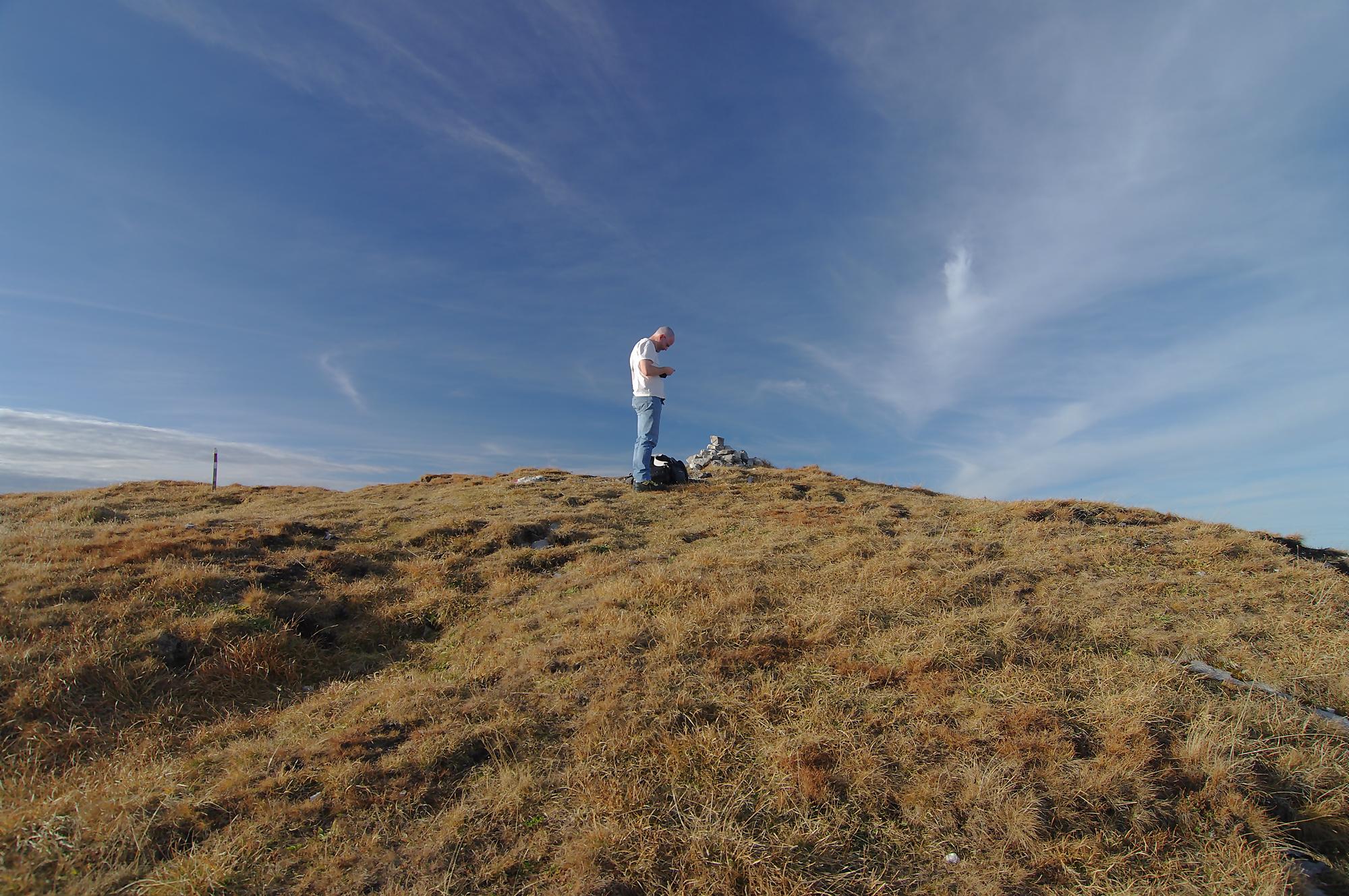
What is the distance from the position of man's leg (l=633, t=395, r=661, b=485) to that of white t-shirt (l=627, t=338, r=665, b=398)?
0.17 metres

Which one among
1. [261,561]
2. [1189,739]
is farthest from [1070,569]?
[261,561]

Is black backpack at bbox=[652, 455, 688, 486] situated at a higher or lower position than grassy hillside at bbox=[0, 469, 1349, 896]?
higher

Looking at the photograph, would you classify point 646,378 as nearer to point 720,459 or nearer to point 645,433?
point 645,433

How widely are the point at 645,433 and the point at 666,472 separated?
1.80 meters

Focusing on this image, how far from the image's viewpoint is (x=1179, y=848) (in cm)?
461

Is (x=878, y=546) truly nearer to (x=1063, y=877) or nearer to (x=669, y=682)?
(x=669, y=682)

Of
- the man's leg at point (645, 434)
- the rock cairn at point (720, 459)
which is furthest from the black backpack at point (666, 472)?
the rock cairn at point (720, 459)

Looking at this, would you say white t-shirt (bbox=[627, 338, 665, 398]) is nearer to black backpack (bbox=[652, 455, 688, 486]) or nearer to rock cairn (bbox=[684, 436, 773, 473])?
black backpack (bbox=[652, 455, 688, 486])

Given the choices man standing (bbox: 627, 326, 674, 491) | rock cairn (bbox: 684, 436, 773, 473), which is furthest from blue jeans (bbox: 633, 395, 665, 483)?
rock cairn (bbox: 684, 436, 773, 473)

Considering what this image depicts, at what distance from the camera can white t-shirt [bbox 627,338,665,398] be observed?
18328 mm

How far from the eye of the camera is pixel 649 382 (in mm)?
18328

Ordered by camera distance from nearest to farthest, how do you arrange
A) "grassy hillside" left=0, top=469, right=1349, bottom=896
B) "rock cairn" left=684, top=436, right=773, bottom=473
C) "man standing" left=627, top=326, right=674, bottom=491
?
1. "grassy hillside" left=0, top=469, right=1349, bottom=896
2. "man standing" left=627, top=326, right=674, bottom=491
3. "rock cairn" left=684, top=436, right=773, bottom=473

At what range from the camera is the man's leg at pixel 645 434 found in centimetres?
1858

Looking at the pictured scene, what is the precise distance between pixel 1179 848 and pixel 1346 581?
10.6 m
